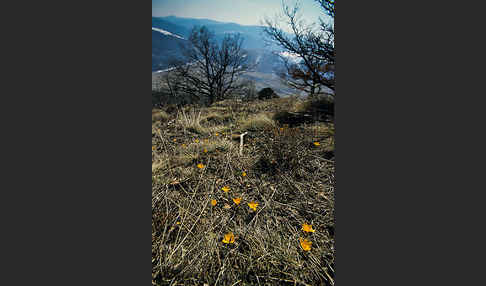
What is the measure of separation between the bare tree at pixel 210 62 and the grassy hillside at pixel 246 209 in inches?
25.2

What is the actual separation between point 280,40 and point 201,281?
1.39 m

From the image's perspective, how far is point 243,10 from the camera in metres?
1.05

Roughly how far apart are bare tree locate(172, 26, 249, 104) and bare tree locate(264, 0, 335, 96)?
275 millimetres

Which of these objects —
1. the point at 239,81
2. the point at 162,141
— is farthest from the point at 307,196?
the point at 239,81

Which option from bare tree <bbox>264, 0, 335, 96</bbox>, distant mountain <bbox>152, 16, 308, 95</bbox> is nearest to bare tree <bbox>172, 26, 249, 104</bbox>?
distant mountain <bbox>152, 16, 308, 95</bbox>

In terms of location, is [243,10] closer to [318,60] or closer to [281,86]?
[318,60]

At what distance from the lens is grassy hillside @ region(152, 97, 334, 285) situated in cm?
73

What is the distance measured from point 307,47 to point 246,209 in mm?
1183

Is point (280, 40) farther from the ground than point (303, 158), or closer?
farther from the ground

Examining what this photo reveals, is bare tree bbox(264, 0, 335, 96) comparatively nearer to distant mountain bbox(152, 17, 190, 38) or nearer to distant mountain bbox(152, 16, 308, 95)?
distant mountain bbox(152, 16, 308, 95)

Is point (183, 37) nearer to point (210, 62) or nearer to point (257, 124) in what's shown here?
point (210, 62)

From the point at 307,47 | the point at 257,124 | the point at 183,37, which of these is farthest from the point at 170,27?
the point at 257,124

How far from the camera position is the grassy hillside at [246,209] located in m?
0.73

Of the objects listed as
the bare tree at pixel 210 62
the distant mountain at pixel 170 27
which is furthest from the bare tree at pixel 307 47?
the distant mountain at pixel 170 27
